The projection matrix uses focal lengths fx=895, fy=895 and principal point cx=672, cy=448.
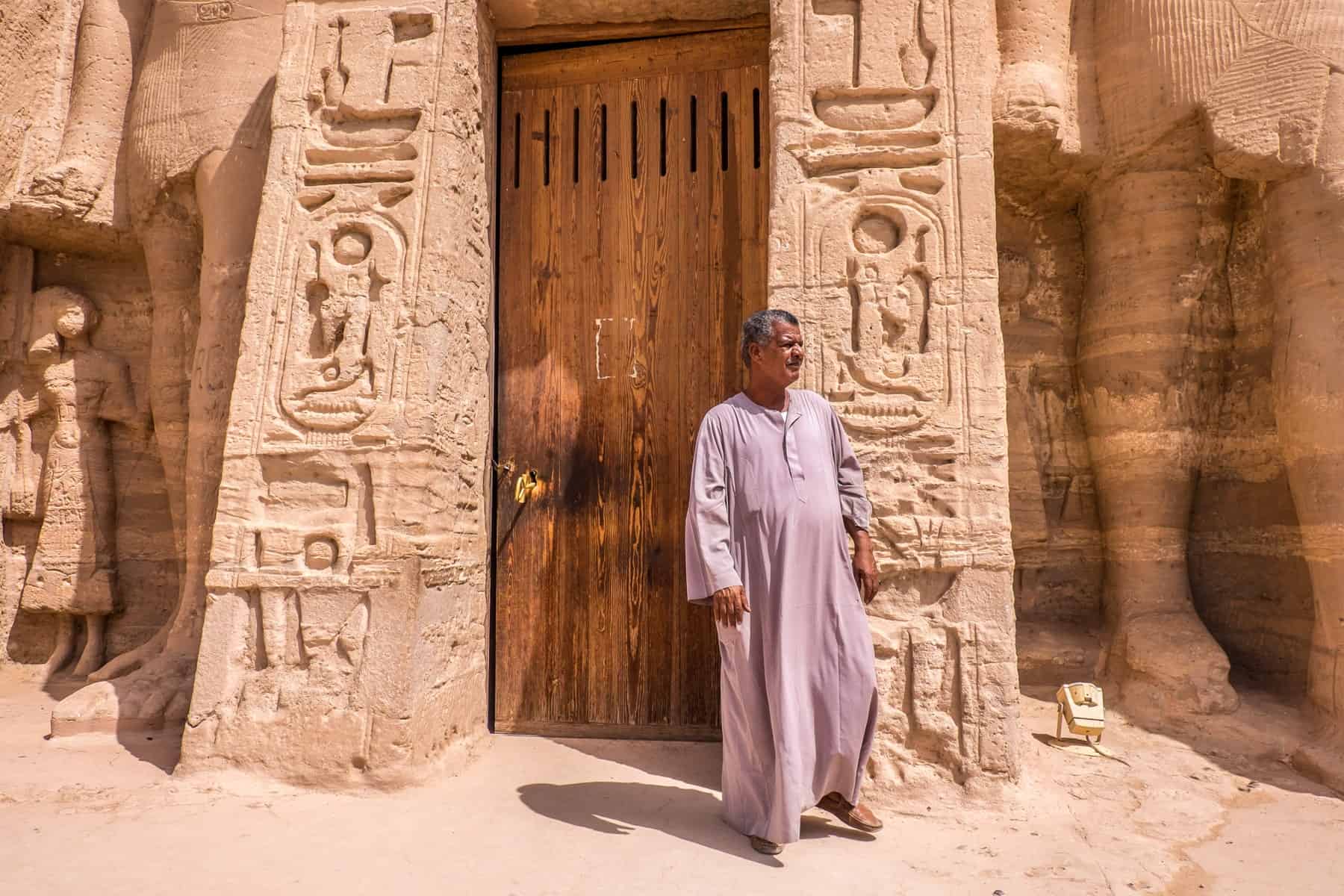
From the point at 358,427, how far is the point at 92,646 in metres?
2.60

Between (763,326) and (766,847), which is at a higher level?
(763,326)


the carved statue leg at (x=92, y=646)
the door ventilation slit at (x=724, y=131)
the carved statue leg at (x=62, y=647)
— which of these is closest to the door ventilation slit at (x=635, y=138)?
the door ventilation slit at (x=724, y=131)

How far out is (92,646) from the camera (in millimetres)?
4688

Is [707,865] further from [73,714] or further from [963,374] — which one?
[73,714]

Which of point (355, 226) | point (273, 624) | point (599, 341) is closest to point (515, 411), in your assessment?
point (599, 341)

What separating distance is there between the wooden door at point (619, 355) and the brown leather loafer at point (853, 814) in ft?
3.16

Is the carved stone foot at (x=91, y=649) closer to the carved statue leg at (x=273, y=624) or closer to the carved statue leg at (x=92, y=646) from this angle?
the carved statue leg at (x=92, y=646)

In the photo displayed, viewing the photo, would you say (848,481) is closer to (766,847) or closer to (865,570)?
(865,570)

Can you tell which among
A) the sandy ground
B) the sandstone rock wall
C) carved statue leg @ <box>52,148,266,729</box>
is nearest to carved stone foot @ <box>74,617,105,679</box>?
carved statue leg @ <box>52,148,266,729</box>

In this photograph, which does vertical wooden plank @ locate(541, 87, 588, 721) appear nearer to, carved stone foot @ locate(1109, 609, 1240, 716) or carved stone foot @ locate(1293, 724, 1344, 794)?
carved stone foot @ locate(1109, 609, 1240, 716)

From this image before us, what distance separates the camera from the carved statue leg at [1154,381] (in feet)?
12.8

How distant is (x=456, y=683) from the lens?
3455 millimetres

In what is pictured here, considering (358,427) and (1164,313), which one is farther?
(1164,313)

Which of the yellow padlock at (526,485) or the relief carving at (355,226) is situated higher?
the relief carving at (355,226)
